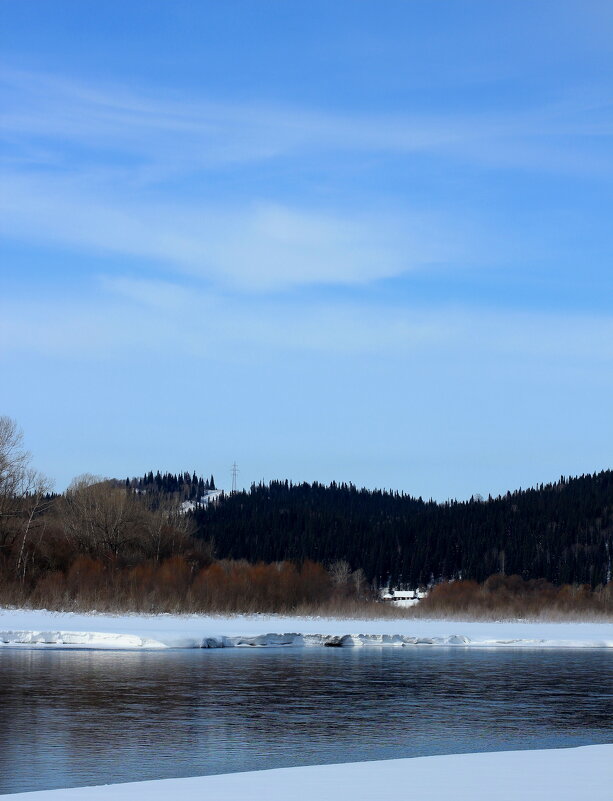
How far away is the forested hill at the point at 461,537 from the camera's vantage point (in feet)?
488

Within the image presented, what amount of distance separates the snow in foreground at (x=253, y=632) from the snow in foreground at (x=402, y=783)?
24954 mm

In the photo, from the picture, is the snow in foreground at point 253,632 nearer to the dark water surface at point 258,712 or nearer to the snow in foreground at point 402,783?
the dark water surface at point 258,712

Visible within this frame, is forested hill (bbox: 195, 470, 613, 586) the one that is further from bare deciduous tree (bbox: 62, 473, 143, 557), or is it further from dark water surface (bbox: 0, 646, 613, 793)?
dark water surface (bbox: 0, 646, 613, 793)

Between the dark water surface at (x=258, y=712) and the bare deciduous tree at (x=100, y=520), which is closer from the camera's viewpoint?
the dark water surface at (x=258, y=712)

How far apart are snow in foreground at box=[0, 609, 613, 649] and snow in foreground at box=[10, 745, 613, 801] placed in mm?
24954

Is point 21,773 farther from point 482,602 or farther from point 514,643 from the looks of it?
point 482,602

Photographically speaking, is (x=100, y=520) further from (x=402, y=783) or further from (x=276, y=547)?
(x=276, y=547)

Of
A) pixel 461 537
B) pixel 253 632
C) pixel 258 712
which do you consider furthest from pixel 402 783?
pixel 461 537

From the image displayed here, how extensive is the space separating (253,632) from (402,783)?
106ft

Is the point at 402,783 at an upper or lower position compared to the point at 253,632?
upper

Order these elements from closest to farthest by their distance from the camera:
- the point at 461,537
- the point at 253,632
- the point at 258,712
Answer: the point at 258,712 < the point at 253,632 < the point at 461,537

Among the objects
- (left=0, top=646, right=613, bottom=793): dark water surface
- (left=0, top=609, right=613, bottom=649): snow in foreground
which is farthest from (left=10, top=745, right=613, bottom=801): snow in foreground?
(left=0, top=609, right=613, bottom=649): snow in foreground

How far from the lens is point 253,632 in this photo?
1737 inches

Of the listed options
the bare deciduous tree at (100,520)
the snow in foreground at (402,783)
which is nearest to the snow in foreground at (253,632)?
the bare deciduous tree at (100,520)
